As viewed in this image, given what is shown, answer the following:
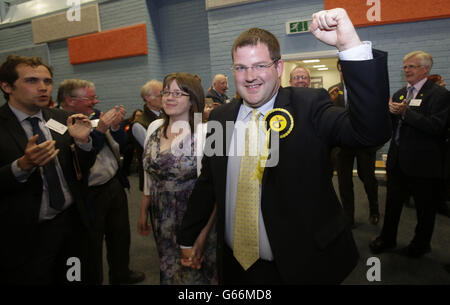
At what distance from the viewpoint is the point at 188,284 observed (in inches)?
69.2

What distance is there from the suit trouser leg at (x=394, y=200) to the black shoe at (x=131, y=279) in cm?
236

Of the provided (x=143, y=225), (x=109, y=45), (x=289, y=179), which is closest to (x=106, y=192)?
(x=143, y=225)

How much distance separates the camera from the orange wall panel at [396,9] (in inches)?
179

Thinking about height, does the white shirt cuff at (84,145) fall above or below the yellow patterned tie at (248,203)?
above

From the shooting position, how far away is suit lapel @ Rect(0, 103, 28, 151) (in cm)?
165

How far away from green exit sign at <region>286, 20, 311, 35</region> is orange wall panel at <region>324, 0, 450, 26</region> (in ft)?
1.49

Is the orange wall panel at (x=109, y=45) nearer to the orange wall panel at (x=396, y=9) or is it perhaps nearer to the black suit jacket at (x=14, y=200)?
the orange wall panel at (x=396, y=9)

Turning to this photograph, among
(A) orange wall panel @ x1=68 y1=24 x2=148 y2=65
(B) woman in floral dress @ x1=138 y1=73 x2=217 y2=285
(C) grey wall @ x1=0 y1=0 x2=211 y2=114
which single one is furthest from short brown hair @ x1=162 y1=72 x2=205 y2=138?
(A) orange wall panel @ x1=68 y1=24 x2=148 y2=65

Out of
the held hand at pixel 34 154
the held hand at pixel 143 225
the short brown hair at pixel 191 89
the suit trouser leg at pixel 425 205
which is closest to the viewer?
the held hand at pixel 34 154

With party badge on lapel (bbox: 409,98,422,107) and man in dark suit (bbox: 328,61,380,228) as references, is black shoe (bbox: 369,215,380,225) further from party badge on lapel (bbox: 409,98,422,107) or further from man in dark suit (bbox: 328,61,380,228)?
A: party badge on lapel (bbox: 409,98,422,107)

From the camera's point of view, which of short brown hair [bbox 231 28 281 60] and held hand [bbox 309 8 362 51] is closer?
held hand [bbox 309 8 362 51]

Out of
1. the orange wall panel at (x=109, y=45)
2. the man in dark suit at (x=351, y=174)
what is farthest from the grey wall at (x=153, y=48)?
the man in dark suit at (x=351, y=174)
